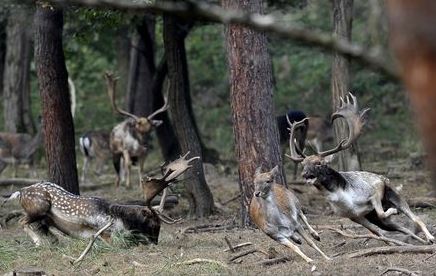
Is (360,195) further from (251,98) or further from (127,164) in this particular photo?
(127,164)

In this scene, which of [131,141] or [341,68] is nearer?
[341,68]

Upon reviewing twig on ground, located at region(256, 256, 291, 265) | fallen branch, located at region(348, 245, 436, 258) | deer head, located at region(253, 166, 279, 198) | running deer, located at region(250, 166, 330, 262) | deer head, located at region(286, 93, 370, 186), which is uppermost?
deer head, located at region(286, 93, 370, 186)

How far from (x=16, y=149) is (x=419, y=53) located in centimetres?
1884

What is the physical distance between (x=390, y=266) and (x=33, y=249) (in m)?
4.51

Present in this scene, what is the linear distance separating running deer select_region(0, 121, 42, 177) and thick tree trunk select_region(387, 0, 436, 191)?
18.3 meters

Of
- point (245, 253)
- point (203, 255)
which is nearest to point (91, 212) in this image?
point (203, 255)

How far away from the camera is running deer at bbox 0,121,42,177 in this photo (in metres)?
21.4

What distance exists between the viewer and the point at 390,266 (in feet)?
31.2

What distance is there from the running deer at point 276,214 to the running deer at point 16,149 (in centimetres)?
1148

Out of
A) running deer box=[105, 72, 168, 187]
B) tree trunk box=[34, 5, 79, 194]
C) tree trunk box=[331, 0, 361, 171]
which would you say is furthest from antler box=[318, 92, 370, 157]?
running deer box=[105, 72, 168, 187]

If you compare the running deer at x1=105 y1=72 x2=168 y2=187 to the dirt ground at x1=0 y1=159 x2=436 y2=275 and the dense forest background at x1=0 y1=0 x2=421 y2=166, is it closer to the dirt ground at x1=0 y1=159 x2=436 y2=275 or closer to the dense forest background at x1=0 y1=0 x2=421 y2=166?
the dense forest background at x1=0 y1=0 x2=421 y2=166

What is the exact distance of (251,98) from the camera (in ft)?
42.0

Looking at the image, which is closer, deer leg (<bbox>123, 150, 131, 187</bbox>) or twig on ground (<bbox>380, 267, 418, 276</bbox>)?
twig on ground (<bbox>380, 267, 418, 276</bbox>)

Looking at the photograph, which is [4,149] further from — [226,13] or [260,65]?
[226,13]
